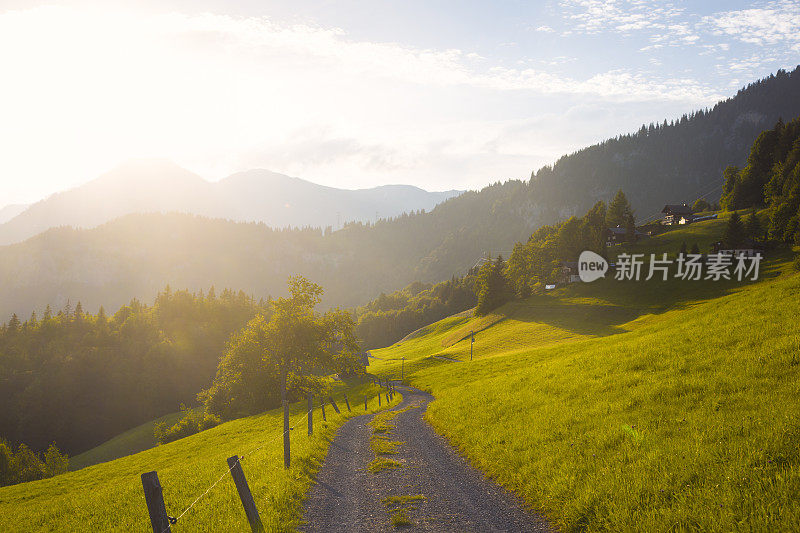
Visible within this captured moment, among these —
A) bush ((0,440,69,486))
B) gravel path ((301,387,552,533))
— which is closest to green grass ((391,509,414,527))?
gravel path ((301,387,552,533))

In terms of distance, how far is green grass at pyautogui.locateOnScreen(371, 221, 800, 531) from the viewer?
30.8 ft

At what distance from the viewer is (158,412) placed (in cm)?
11856

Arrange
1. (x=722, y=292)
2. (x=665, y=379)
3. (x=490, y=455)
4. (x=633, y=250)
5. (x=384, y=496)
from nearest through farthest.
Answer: (x=384, y=496)
(x=490, y=455)
(x=665, y=379)
(x=722, y=292)
(x=633, y=250)

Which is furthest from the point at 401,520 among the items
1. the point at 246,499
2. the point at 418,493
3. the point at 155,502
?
the point at 155,502

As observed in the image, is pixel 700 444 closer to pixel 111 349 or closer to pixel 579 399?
pixel 579 399

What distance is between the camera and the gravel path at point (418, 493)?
11484mm

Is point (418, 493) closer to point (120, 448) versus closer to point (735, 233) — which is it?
point (120, 448)

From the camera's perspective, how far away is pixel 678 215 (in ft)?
515

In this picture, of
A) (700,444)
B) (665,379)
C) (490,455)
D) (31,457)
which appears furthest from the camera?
(31,457)

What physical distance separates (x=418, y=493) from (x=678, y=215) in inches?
7214

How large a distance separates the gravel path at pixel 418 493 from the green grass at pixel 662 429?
931 mm

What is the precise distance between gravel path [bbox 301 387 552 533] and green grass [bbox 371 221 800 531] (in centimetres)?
93

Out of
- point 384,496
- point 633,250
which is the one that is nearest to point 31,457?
point 384,496

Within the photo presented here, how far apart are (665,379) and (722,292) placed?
3292 inches
